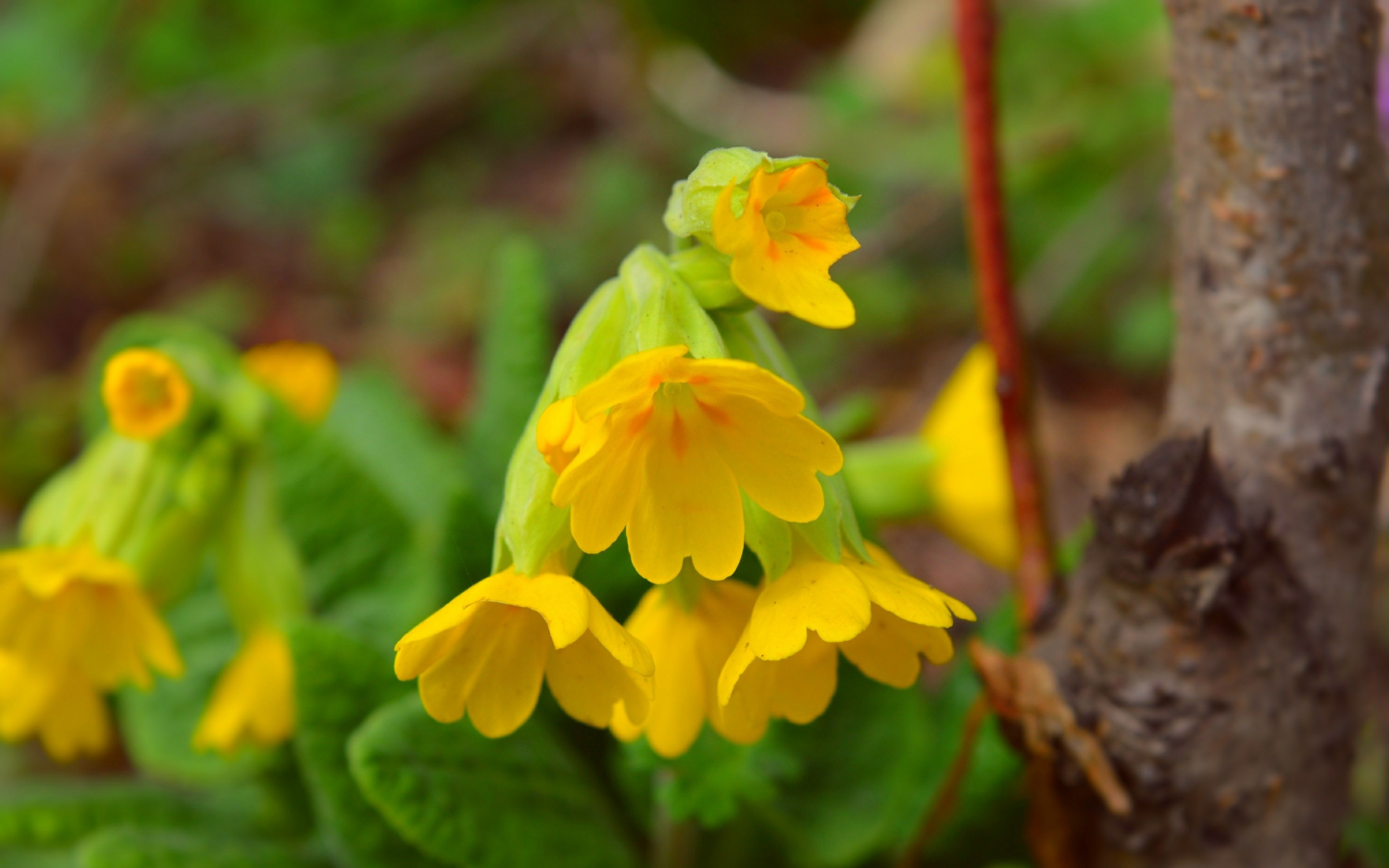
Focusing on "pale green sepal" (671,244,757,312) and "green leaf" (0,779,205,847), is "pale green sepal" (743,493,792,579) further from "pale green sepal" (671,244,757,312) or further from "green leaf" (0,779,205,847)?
"green leaf" (0,779,205,847)

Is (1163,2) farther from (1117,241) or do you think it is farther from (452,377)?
(452,377)

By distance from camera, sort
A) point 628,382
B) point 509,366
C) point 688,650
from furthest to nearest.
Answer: point 509,366
point 688,650
point 628,382

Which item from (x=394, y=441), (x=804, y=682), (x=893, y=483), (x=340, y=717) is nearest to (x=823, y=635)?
(x=804, y=682)

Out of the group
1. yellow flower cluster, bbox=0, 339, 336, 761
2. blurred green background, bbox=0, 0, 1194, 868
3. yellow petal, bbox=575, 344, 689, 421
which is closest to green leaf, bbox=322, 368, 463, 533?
blurred green background, bbox=0, 0, 1194, 868

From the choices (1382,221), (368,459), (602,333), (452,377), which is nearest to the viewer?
(602,333)

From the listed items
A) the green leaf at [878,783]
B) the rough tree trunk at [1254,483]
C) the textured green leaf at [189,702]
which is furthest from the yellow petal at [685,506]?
the textured green leaf at [189,702]

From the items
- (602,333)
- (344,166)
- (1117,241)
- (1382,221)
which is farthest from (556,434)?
(344,166)

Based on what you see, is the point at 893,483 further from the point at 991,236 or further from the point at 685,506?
the point at 685,506
